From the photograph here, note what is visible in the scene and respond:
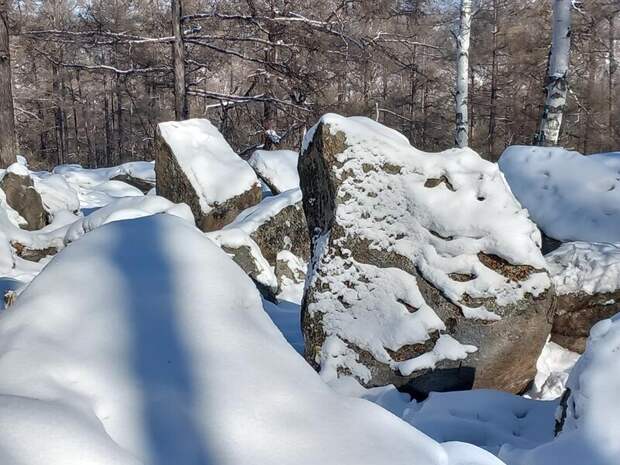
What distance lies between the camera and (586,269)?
407 centimetres

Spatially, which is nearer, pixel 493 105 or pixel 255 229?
pixel 255 229

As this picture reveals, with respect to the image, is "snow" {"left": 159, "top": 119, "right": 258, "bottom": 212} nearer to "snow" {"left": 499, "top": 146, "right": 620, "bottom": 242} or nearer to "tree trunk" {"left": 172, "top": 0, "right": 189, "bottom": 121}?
"tree trunk" {"left": 172, "top": 0, "right": 189, "bottom": 121}

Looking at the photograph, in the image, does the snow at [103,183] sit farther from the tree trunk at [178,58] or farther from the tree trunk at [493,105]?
the tree trunk at [493,105]

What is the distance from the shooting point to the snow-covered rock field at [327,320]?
4.68ft

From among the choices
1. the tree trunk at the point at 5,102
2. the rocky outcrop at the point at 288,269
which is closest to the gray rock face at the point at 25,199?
the tree trunk at the point at 5,102

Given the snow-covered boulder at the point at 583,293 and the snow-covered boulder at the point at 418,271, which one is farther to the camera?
the snow-covered boulder at the point at 583,293

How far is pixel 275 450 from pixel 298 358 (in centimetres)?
39

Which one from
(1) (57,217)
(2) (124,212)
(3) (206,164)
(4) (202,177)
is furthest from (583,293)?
(1) (57,217)

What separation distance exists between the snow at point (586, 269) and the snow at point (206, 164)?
431 centimetres

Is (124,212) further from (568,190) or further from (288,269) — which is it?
(568,190)

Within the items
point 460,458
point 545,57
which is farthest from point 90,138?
point 460,458

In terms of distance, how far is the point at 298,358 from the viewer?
1755mm

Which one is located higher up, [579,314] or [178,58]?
[178,58]

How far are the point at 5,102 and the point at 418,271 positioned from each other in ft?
22.2
